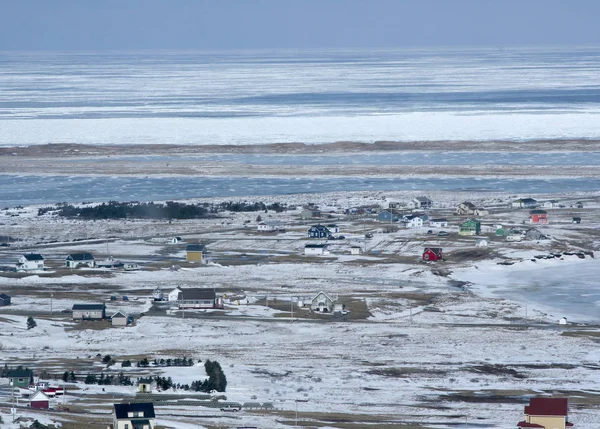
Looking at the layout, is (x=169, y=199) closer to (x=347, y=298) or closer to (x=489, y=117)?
(x=347, y=298)

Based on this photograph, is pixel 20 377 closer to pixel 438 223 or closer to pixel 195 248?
pixel 195 248

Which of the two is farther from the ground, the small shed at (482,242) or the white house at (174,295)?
the small shed at (482,242)

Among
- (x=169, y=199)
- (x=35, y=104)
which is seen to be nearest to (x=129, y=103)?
(x=35, y=104)

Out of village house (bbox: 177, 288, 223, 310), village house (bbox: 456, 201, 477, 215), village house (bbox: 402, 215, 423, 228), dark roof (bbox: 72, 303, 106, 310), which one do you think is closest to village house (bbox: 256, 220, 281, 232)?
village house (bbox: 402, 215, 423, 228)

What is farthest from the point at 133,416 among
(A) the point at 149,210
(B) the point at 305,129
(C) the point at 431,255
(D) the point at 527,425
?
(B) the point at 305,129

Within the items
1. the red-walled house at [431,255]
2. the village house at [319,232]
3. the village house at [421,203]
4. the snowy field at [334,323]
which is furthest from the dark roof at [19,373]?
the village house at [421,203]

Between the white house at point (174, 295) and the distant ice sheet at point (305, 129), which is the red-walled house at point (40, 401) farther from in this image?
the distant ice sheet at point (305, 129)

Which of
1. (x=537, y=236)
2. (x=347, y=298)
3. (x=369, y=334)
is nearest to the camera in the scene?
(x=369, y=334)
